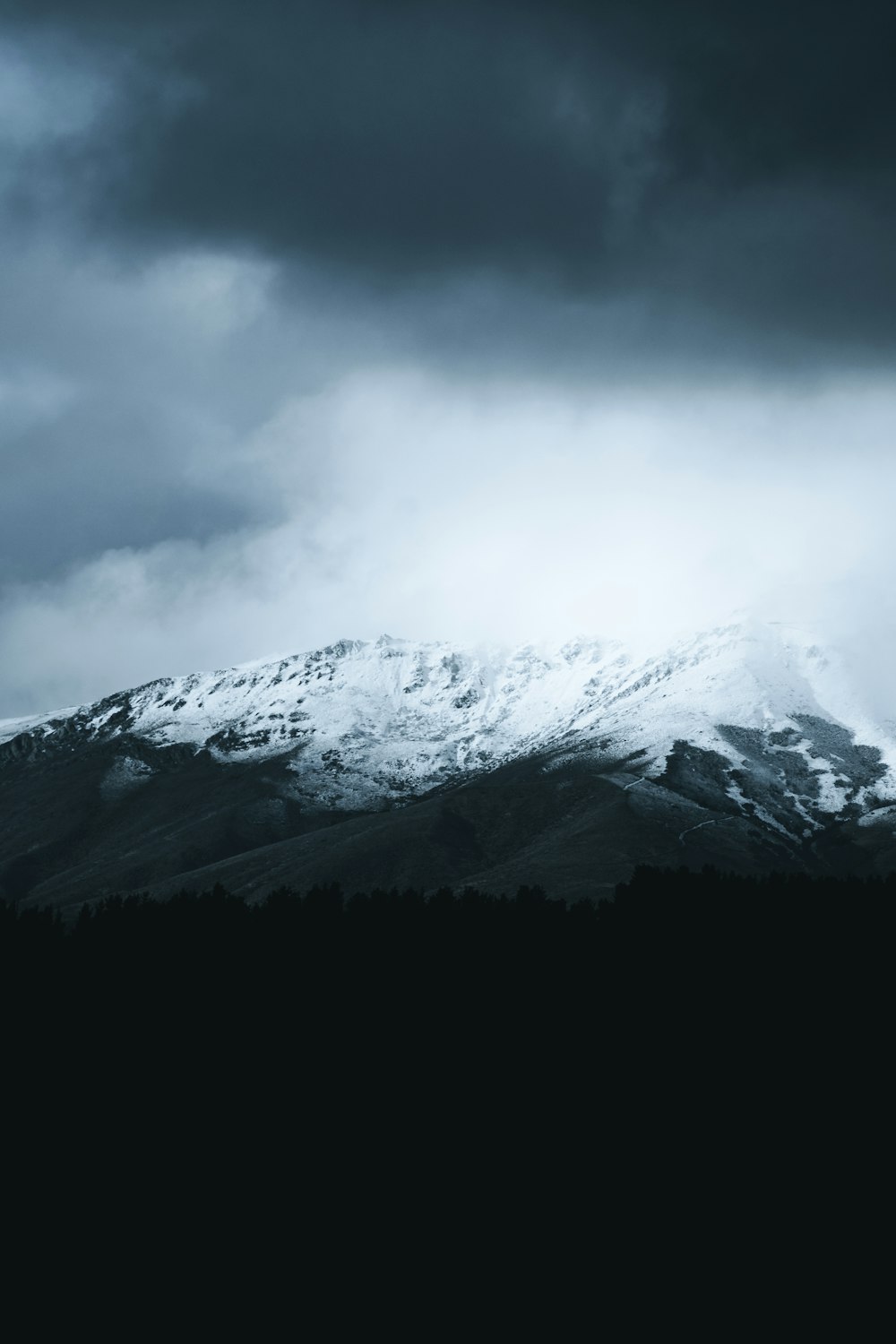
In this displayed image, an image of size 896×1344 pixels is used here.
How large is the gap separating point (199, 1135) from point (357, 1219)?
1664 cm

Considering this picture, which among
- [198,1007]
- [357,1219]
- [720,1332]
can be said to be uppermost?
[198,1007]

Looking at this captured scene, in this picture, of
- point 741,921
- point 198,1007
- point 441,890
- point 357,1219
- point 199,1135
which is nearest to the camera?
point 357,1219

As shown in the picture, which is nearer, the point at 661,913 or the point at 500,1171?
the point at 500,1171

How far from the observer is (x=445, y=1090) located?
4739 inches

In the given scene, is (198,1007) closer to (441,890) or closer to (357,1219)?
(357,1219)

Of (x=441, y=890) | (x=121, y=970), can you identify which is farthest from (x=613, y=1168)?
(x=441, y=890)

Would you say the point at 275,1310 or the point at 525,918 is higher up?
the point at 525,918

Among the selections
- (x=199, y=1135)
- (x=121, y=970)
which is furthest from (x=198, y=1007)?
(x=199, y=1135)

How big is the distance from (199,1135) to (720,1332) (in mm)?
44334

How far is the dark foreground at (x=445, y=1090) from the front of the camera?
96000 millimetres

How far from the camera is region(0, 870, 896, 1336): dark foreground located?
315 feet

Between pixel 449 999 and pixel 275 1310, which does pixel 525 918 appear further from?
pixel 275 1310

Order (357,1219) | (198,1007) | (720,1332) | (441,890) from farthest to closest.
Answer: (441,890) → (198,1007) → (357,1219) → (720,1332)

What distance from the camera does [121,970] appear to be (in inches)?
5118
